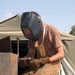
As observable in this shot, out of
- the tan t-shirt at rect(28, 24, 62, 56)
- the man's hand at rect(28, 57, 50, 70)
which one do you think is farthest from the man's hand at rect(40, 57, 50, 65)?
the tan t-shirt at rect(28, 24, 62, 56)

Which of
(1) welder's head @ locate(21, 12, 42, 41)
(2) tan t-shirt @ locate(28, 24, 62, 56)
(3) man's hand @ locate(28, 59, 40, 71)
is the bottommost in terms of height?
(3) man's hand @ locate(28, 59, 40, 71)

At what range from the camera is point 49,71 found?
349 cm

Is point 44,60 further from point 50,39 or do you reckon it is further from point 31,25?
point 31,25

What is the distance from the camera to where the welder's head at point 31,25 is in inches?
126

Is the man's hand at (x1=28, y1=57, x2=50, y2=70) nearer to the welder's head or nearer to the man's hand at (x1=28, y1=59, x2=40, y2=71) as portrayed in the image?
the man's hand at (x1=28, y1=59, x2=40, y2=71)

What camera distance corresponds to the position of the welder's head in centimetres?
319

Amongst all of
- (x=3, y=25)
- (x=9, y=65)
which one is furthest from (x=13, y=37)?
(x=9, y=65)

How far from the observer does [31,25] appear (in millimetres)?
3209

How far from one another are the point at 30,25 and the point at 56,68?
69 cm

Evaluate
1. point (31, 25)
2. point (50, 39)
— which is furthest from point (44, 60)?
point (31, 25)

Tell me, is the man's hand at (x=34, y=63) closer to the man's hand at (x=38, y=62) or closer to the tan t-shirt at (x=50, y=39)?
the man's hand at (x=38, y=62)

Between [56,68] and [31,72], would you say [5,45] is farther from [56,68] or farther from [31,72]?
[56,68]

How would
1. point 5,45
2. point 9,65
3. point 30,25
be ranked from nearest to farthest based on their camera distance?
point 9,65 → point 30,25 → point 5,45

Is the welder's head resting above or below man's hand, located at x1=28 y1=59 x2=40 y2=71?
above
